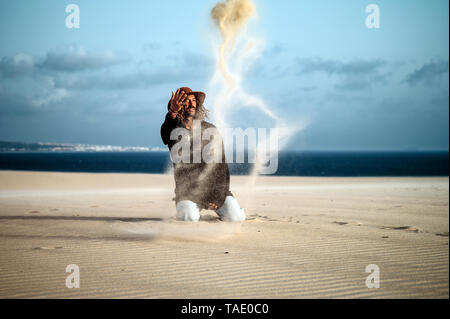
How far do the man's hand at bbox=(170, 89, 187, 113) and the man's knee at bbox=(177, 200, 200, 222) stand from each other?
1.79 meters

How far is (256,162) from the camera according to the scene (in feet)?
26.4

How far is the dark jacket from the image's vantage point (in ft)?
23.7

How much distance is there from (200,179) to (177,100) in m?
1.58

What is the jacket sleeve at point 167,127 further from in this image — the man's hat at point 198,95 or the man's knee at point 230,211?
the man's knee at point 230,211

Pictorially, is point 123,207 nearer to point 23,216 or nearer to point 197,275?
point 23,216

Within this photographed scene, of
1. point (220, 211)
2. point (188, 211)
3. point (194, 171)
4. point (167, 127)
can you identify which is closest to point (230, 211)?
point (220, 211)

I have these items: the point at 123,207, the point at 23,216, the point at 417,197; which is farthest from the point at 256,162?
the point at 417,197

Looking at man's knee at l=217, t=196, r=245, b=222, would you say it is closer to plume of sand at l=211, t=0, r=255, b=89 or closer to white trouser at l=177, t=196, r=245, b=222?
white trouser at l=177, t=196, r=245, b=222

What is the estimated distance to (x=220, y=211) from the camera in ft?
24.6

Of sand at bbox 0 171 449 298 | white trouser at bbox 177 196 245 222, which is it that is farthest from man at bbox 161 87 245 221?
sand at bbox 0 171 449 298

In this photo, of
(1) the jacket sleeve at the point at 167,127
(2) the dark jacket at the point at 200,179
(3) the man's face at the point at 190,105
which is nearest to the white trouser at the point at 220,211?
(2) the dark jacket at the point at 200,179

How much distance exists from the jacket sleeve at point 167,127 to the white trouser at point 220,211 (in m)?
1.27

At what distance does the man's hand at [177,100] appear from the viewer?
276 inches

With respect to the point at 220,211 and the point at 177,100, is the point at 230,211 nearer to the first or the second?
the point at 220,211
